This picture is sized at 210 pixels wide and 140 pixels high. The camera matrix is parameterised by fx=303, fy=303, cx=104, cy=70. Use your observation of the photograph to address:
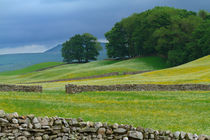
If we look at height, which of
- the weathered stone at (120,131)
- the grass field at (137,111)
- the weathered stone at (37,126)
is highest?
the weathered stone at (37,126)

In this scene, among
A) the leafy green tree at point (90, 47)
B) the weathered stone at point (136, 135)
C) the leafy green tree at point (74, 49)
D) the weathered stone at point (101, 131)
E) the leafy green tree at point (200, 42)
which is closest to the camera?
the weathered stone at point (136, 135)

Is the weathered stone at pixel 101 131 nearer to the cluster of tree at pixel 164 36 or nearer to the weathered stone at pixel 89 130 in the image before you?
the weathered stone at pixel 89 130

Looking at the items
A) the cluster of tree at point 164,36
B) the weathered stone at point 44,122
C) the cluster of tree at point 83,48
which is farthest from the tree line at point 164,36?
the weathered stone at point 44,122

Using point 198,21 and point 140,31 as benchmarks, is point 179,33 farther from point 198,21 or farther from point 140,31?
point 140,31

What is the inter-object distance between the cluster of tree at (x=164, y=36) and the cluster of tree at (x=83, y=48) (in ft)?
60.8

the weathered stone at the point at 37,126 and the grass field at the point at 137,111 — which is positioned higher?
the weathered stone at the point at 37,126

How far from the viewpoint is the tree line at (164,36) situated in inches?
3826

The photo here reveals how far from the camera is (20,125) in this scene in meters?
12.8

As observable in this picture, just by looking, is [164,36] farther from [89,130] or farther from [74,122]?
[89,130]

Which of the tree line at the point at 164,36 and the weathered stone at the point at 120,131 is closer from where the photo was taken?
the weathered stone at the point at 120,131

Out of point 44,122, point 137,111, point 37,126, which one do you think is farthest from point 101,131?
point 137,111

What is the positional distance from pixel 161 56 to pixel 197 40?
21953mm

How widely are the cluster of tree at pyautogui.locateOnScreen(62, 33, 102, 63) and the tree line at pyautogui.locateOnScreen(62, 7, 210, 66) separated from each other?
5.97 ft

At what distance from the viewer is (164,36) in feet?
340
